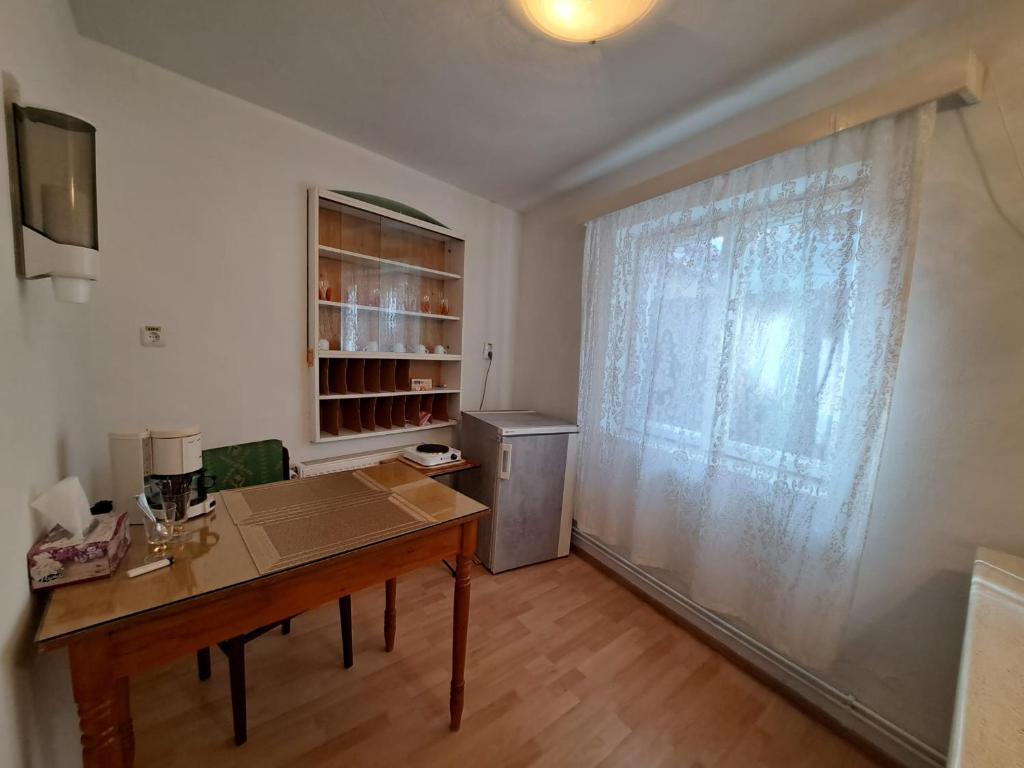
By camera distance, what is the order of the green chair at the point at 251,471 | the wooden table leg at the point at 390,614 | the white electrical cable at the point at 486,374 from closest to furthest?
the green chair at the point at 251,471 → the wooden table leg at the point at 390,614 → the white electrical cable at the point at 486,374

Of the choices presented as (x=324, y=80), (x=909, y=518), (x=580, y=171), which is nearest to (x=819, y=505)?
(x=909, y=518)

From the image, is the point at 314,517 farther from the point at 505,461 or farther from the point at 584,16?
the point at 584,16

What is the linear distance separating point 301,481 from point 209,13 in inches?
70.1

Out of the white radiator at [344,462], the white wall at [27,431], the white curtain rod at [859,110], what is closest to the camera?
the white wall at [27,431]

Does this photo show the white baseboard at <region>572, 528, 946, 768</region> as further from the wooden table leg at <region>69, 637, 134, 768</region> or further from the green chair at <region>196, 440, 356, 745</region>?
the wooden table leg at <region>69, 637, 134, 768</region>

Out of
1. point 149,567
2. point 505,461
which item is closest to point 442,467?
point 505,461

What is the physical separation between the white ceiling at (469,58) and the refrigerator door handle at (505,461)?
1.76 meters

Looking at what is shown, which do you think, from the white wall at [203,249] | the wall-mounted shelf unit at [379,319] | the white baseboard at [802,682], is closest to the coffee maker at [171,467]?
the white wall at [203,249]

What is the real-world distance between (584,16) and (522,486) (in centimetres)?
216

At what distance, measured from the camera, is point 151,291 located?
5.44 feet

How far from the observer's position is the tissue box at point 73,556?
0.74m

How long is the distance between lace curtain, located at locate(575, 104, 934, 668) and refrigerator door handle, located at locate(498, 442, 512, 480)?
2.04 ft

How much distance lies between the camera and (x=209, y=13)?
133cm

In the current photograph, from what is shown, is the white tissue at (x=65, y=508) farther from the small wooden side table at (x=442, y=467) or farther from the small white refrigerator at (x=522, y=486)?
the small white refrigerator at (x=522, y=486)
